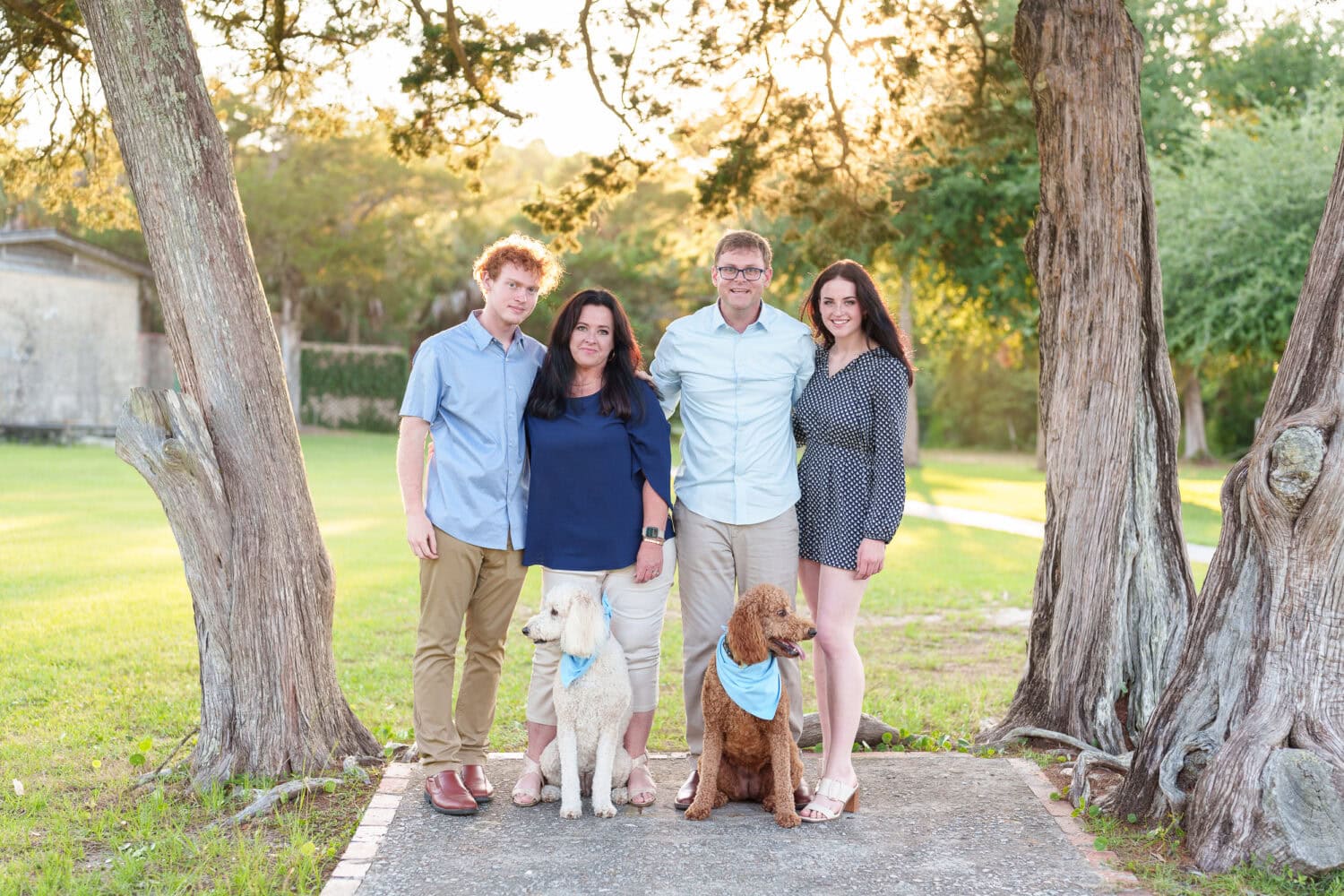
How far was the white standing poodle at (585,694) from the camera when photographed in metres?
4.39

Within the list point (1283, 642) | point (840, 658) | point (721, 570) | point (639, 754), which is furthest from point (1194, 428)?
point (639, 754)

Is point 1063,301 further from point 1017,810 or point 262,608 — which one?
point 262,608

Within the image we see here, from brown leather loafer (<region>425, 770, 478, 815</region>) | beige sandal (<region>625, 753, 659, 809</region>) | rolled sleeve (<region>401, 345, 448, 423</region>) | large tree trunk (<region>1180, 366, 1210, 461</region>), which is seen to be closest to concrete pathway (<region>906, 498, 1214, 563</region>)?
beige sandal (<region>625, 753, 659, 809</region>)

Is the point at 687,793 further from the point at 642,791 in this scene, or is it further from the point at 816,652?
the point at 816,652

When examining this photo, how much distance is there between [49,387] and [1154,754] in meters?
26.6

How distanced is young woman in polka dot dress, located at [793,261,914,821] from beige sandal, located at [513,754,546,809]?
1.06 metres

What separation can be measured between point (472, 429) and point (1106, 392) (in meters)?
2.94

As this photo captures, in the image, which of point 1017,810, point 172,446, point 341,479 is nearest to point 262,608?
point 172,446

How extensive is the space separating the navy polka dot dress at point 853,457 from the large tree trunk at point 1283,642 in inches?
48.1

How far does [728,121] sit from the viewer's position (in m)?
8.05

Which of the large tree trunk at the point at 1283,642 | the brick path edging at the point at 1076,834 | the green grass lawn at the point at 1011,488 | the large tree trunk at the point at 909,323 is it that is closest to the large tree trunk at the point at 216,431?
the brick path edging at the point at 1076,834

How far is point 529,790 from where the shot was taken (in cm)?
471

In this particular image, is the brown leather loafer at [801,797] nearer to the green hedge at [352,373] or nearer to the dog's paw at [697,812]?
the dog's paw at [697,812]

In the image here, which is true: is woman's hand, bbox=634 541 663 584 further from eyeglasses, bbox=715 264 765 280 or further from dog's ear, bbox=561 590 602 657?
eyeglasses, bbox=715 264 765 280
